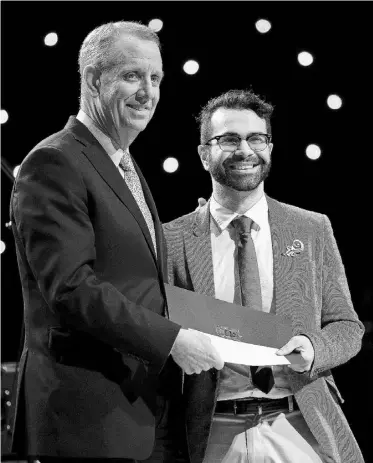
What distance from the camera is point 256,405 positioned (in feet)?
6.90

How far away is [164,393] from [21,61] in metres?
2.21

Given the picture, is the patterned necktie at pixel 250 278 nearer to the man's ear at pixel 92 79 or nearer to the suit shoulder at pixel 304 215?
the suit shoulder at pixel 304 215

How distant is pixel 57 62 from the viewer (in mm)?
3605

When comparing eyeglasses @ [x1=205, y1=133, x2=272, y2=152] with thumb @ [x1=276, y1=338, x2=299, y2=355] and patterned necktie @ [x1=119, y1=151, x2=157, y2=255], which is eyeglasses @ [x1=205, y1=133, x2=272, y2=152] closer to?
patterned necktie @ [x1=119, y1=151, x2=157, y2=255]

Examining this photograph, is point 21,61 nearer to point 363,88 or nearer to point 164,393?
point 363,88

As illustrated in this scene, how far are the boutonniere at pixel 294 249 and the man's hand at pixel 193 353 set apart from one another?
0.56 m

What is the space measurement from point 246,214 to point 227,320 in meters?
0.45

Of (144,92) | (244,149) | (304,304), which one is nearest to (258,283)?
(304,304)

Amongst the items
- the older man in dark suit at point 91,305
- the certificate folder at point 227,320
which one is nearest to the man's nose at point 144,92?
the older man in dark suit at point 91,305

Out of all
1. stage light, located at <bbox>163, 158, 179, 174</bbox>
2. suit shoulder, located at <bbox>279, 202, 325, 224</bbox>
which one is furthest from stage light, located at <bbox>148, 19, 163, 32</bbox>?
suit shoulder, located at <bbox>279, 202, 325, 224</bbox>

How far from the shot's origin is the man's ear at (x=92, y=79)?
185 cm

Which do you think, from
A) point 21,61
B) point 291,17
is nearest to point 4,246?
point 21,61

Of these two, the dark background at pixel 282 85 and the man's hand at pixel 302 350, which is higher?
the dark background at pixel 282 85

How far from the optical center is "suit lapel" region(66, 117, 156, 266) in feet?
5.73
